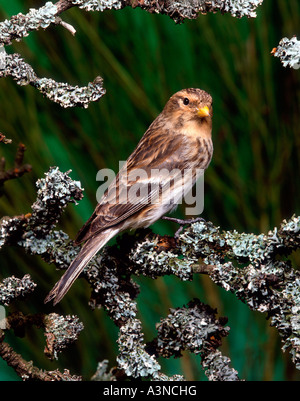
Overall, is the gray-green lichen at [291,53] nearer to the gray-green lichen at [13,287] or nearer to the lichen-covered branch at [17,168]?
the lichen-covered branch at [17,168]

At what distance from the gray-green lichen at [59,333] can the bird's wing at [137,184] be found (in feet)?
0.46

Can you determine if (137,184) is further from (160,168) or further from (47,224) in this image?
(47,224)

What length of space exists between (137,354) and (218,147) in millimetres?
451

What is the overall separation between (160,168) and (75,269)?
0.31 m

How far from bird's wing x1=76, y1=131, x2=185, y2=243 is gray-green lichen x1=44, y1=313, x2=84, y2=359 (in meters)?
0.14

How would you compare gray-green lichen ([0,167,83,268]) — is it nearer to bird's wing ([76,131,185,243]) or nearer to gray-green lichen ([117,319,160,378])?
bird's wing ([76,131,185,243])

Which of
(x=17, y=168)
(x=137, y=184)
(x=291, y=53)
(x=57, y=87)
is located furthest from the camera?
(x=137, y=184)

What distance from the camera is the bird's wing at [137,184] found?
38.1 inches

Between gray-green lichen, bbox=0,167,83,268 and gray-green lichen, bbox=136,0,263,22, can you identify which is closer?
gray-green lichen, bbox=0,167,83,268

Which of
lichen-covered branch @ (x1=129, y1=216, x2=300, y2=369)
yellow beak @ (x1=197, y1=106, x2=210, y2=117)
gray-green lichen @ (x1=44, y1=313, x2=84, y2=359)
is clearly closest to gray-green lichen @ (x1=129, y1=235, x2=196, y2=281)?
lichen-covered branch @ (x1=129, y1=216, x2=300, y2=369)

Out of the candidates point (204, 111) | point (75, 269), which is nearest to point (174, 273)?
point (75, 269)

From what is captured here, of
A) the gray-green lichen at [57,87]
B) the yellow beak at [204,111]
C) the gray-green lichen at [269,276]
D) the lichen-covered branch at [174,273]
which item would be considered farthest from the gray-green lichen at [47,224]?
the yellow beak at [204,111]

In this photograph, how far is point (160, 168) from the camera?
109cm

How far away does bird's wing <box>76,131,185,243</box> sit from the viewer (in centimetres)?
97
